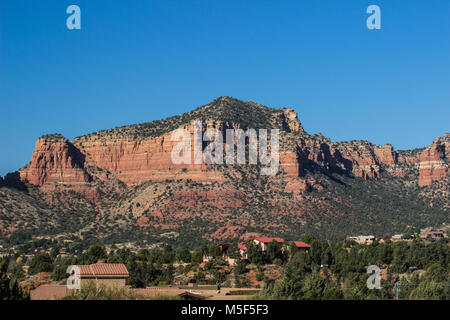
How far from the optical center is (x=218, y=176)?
147 m

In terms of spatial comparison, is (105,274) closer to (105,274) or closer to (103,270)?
(105,274)

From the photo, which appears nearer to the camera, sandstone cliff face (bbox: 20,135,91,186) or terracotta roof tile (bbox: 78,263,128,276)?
terracotta roof tile (bbox: 78,263,128,276)

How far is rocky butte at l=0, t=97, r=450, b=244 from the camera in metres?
138

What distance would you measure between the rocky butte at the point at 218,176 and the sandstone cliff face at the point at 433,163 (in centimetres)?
23

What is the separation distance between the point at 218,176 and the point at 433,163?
174 feet

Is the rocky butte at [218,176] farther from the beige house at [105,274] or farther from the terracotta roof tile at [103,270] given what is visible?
the beige house at [105,274]

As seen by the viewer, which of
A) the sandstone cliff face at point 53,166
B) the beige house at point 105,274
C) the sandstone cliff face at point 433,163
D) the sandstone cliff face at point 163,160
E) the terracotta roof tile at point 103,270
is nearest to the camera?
the beige house at point 105,274

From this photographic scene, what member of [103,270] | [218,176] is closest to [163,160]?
[218,176]

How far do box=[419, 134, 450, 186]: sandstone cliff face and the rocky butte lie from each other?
230 mm

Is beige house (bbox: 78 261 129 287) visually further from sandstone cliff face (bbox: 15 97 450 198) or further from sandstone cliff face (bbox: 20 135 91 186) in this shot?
sandstone cliff face (bbox: 20 135 91 186)

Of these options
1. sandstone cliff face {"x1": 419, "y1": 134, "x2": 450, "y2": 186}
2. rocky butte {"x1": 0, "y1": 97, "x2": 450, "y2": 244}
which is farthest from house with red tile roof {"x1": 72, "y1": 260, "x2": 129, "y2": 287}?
sandstone cliff face {"x1": 419, "y1": 134, "x2": 450, "y2": 186}

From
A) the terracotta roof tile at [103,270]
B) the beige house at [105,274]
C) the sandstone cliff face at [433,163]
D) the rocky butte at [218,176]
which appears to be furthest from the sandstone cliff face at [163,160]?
the beige house at [105,274]

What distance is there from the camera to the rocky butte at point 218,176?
138 m
